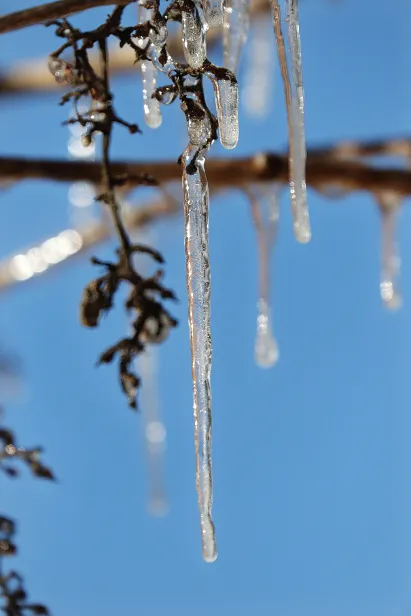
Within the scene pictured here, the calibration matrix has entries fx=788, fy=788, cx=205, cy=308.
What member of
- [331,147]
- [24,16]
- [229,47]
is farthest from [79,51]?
[331,147]

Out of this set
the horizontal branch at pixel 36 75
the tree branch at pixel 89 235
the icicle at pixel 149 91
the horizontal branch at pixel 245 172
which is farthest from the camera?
the horizontal branch at pixel 36 75

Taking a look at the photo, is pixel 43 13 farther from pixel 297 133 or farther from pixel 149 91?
pixel 297 133

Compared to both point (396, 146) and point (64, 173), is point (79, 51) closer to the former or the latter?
point (64, 173)

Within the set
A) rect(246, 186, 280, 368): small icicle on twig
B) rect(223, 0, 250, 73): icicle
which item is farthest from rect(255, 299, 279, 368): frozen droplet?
rect(223, 0, 250, 73): icicle

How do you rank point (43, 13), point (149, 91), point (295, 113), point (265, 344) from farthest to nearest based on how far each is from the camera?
point (265, 344)
point (149, 91)
point (295, 113)
point (43, 13)

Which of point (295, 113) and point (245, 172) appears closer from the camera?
point (295, 113)

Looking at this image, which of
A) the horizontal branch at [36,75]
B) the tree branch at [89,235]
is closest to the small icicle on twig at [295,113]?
the tree branch at [89,235]

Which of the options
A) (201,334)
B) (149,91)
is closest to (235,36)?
(149,91)

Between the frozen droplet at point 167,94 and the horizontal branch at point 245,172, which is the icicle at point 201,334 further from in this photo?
the horizontal branch at point 245,172
